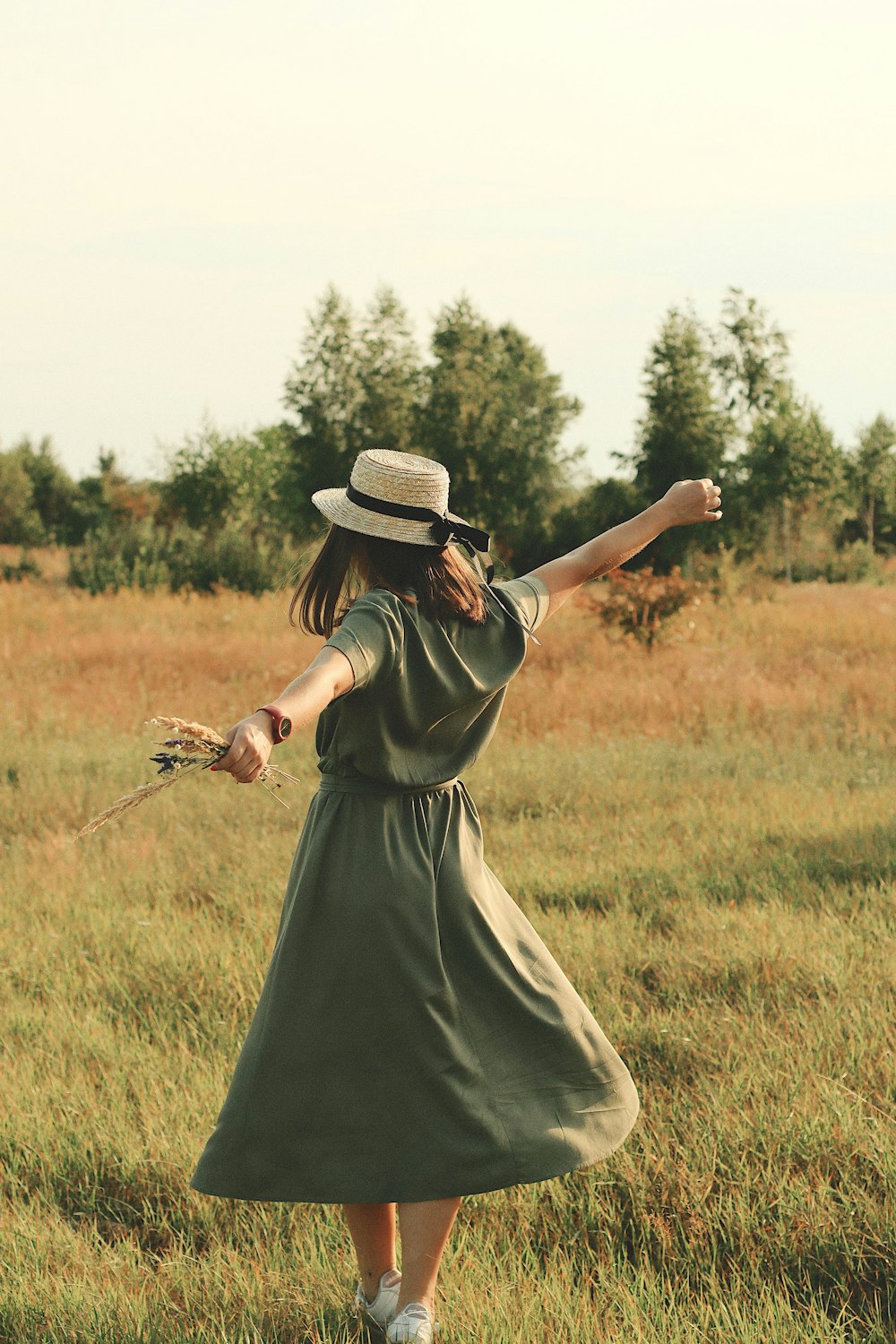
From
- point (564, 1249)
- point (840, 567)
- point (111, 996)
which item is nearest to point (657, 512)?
point (564, 1249)

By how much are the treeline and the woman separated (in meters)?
20.2

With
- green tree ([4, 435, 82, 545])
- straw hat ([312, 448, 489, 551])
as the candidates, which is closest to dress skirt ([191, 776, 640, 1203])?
straw hat ([312, 448, 489, 551])

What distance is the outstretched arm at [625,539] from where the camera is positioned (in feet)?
8.89

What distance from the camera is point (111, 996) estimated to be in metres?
4.26

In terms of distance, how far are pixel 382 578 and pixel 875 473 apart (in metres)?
44.0

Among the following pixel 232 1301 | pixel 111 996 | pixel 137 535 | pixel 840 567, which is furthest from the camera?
pixel 840 567

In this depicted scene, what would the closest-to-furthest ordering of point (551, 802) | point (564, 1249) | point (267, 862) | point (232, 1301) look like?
point (232, 1301) → point (564, 1249) → point (267, 862) → point (551, 802)

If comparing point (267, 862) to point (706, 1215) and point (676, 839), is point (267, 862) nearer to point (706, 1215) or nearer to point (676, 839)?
point (676, 839)

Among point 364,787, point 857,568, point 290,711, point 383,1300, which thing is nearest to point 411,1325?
point 383,1300

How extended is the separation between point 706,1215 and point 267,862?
10.7ft

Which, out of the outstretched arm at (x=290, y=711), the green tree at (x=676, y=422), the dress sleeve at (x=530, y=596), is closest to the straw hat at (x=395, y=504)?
the dress sleeve at (x=530, y=596)

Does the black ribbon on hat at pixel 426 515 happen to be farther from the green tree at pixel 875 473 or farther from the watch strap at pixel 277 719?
the green tree at pixel 875 473

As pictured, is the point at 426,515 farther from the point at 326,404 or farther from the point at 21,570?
the point at 326,404

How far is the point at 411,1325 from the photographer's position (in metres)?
2.28
